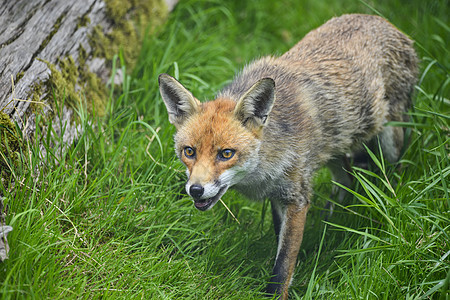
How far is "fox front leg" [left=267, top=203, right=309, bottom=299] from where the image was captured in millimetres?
4012

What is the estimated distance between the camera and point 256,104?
3885 mm

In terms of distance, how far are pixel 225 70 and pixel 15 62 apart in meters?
3.07

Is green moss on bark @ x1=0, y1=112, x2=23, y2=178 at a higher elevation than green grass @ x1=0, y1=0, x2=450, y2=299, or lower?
higher

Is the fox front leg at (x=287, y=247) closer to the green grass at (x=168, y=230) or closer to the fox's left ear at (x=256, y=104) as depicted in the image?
the green grass at (x=168, y=230)

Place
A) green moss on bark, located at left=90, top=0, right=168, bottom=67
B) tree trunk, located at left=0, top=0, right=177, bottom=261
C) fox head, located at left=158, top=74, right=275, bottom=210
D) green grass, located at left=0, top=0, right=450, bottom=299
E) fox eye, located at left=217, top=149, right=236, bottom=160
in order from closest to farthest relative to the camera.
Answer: green grass, located at left=0, top=0, right=450, bottom=299
fox head, located at left=158, top=74, right=275, bottom=210
fox eye, located at left=217, top=149, right=236, bottom=160
tree trunk, located at left=0, top=0, right=177, bottom=261
green moss on bark, located at left=90, top=0, right=168, bottom=67

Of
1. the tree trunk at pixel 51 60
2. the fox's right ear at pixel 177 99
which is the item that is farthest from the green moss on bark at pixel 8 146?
the fox's right ear at pixel 177 99

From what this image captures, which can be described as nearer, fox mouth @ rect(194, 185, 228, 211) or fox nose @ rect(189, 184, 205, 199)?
fox nose @ rect(189, 184, 205, 199)

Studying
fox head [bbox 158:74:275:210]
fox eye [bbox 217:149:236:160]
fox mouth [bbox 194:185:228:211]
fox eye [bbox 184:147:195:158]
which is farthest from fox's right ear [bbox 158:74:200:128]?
fox mouth [bbox 194:185:228:211]

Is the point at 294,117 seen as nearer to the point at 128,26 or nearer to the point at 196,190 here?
the point at 196,190

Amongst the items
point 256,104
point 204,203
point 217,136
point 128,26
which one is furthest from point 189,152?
point 128,26

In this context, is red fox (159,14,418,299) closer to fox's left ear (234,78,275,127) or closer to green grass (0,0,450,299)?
fox's left ear (234,78,275,127)

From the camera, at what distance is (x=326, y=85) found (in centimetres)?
464

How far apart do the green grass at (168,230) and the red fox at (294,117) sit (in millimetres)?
375

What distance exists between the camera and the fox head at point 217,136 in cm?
358
